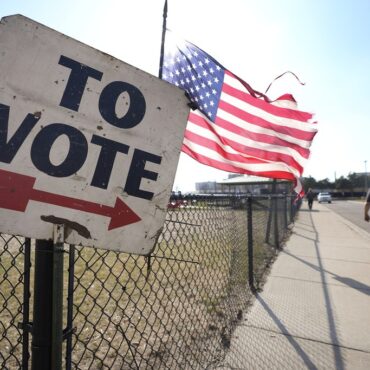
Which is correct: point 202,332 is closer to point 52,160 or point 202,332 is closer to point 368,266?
point 52,160

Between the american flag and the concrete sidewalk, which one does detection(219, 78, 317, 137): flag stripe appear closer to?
the american flag

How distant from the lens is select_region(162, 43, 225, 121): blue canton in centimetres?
332

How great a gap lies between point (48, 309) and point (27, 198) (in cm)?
48

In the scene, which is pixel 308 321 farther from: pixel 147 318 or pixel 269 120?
pixel 269 120

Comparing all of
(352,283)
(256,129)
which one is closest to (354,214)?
(352,283)

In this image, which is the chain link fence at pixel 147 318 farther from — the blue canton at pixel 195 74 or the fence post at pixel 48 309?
the blue canton at pixel 195 74

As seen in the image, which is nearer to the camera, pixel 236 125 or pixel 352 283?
pixel 236 125

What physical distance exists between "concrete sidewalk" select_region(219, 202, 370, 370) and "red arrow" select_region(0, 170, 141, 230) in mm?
2226

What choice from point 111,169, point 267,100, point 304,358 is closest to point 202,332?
point 304,358

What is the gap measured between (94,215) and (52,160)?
0.88ft

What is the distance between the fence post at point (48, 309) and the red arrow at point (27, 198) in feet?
0.62

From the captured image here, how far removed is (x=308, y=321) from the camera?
4121mm

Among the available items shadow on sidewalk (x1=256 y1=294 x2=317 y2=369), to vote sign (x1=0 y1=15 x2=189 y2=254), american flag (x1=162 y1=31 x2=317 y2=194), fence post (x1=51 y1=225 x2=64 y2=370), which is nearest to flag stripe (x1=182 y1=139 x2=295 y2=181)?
american flag (x1=162 y1=31 x2=317 y2=194)

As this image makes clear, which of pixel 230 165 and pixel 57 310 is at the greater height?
pixel 230 165
